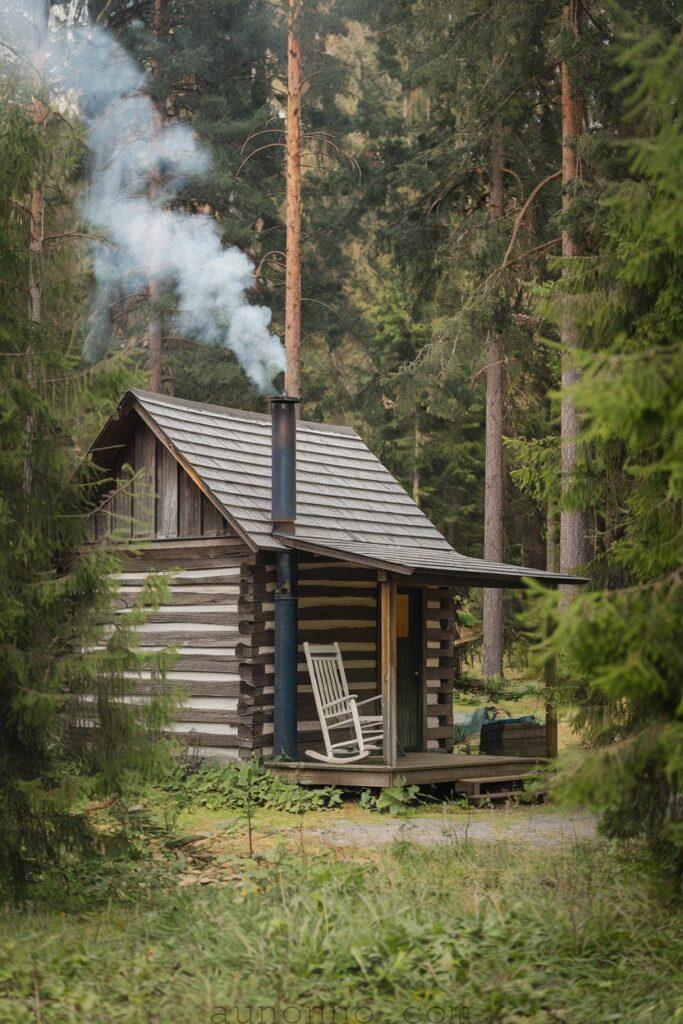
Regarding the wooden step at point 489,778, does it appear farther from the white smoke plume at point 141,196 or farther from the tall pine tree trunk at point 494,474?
the white smoke plume at point 141,196

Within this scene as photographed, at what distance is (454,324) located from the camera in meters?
20.4

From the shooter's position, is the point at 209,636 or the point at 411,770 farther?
the point at 209,636

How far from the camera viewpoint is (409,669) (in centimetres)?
1661

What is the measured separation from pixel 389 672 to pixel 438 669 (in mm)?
3259

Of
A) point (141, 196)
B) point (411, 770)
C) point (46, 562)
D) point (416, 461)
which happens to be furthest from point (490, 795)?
point (141, 196)

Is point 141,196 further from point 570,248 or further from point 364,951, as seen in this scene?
point 364,951

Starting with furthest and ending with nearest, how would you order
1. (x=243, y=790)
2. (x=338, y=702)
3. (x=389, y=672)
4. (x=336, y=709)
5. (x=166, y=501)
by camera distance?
(x=166, y=501), (x=336, y=709), (x=338, y=702), (x=389, y=672), (x=243, y=790)

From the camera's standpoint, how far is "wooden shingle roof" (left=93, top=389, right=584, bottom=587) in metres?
14.4

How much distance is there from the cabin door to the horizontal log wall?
10 centimetres

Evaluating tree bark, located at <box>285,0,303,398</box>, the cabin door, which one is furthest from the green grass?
tree bark, located at <box>285,0,303,398</box>

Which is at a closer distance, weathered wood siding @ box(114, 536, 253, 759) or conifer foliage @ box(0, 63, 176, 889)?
conifer foliage @ box(0, 63, 176, 889)

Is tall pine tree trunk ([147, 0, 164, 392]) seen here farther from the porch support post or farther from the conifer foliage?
the conifer foliage

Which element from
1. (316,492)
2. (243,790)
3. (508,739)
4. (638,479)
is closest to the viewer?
(638,479)

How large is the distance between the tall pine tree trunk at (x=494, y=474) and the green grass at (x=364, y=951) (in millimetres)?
16170
